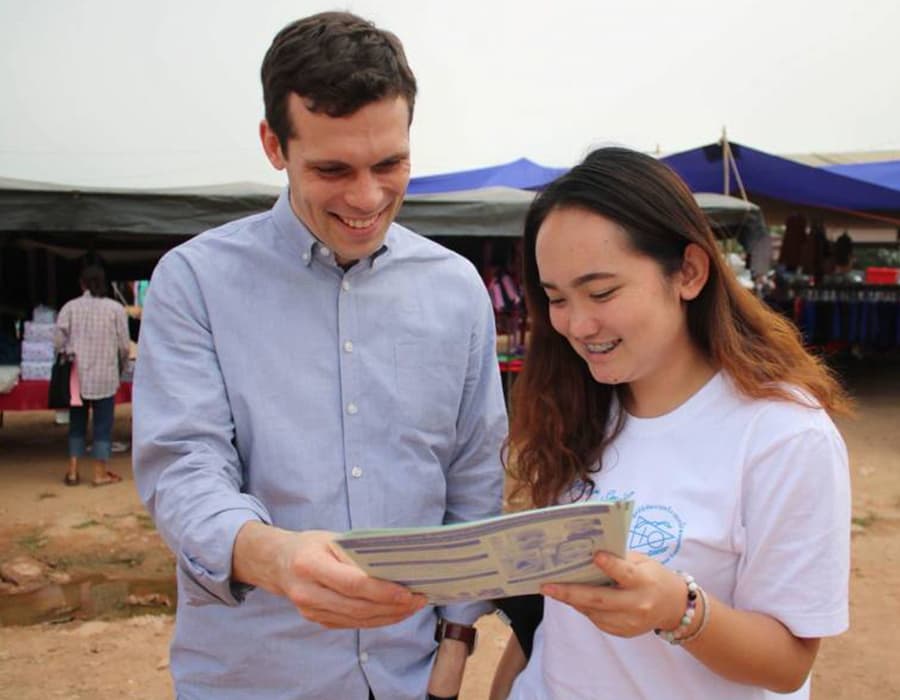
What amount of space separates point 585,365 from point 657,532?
479mm

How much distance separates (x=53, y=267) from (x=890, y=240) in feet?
66.9

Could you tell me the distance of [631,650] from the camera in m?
1.46

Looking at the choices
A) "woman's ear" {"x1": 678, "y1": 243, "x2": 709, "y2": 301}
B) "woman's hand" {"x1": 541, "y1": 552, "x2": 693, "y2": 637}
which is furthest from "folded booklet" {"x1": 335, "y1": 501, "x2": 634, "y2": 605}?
"woman's ear" {"x1": 678, "y1": 243, "x2": 709, "y2": 301}

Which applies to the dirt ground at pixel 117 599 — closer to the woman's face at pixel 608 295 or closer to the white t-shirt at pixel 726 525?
the white t-shirt at pixel 726 525

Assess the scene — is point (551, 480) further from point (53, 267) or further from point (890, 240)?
point (890, 240)

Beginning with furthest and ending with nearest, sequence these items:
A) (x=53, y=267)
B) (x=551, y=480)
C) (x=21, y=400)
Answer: (x=53, y=267), (x=21, y=400), (x=551, y=480)

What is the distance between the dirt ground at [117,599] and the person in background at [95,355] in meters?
0.34

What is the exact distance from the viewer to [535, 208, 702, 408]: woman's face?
59.1 inches

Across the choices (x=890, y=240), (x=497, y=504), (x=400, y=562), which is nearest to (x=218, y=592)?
(x=400, y=562)

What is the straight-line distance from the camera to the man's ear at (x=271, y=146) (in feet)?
5.32

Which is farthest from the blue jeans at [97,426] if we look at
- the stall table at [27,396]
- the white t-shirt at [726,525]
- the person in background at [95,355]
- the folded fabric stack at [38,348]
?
the white t-shirt at [726,525]

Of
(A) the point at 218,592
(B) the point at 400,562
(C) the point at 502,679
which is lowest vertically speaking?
(C) the point at 502,679

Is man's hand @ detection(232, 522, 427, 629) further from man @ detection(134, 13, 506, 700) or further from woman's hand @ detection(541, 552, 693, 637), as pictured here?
woman's hand @ detection(541, 552, 693, 637)

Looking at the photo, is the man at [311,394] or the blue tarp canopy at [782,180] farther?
the blue tarp canopy at [782,180]
